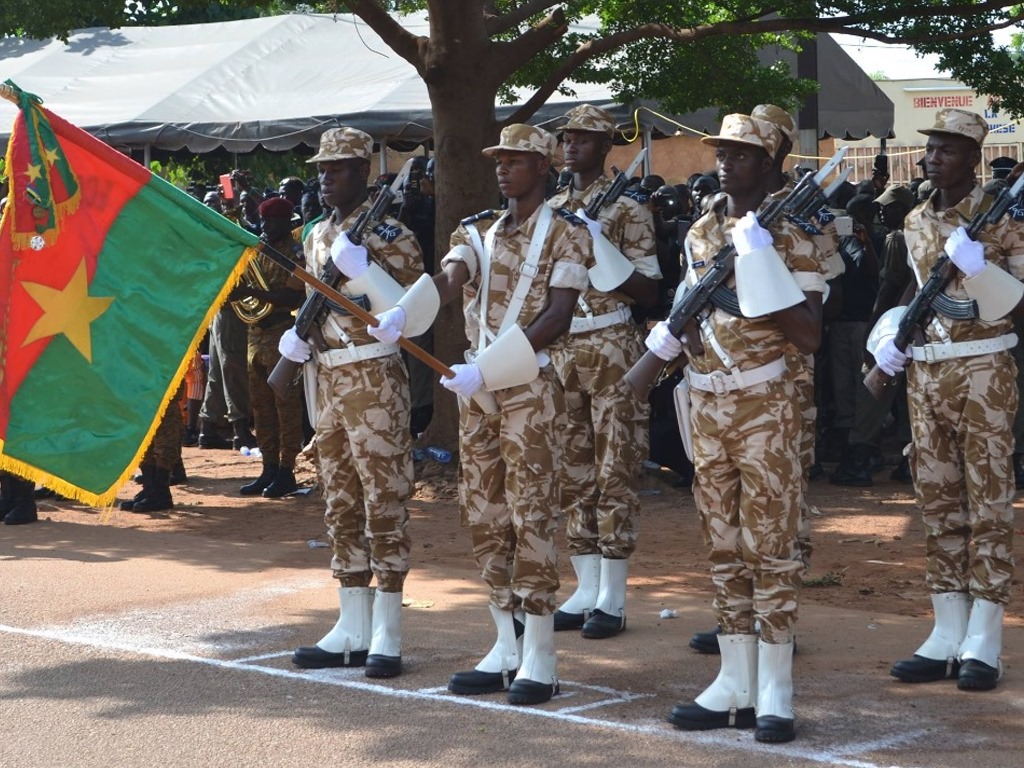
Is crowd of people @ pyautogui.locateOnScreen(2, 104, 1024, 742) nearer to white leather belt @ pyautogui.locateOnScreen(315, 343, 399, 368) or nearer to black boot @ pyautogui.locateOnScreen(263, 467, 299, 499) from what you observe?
white leather belt @ pyautogui.locateOnScreen(315, 343, 399, 368)

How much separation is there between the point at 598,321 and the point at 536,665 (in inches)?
86.5

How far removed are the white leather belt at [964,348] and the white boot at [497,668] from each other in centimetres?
211

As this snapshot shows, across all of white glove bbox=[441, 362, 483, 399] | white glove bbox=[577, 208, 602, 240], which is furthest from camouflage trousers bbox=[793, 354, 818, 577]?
white glove bbox=[441, 362, 483, 399]

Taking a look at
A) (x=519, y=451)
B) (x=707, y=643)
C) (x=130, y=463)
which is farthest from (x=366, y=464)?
(x=707, y=643)

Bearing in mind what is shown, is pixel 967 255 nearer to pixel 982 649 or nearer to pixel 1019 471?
pixel 982 649

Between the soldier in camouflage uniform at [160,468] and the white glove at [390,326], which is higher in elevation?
the white glove at [390,326]

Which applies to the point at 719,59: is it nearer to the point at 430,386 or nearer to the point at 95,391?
the point at 430,386

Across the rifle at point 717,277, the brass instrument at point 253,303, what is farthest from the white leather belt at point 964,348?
the brass instrument at point 253,303

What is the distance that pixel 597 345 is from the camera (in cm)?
801

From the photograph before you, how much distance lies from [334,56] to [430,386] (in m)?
9.05

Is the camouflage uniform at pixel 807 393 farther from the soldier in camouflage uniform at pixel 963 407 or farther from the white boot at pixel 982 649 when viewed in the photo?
the white boot at pixel 982 649

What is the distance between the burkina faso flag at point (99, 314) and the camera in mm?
6848

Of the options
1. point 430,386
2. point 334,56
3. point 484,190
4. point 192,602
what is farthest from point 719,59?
point 334,56

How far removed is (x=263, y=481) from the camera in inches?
512
